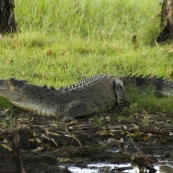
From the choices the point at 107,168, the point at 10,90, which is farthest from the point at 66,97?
the point at 107,168

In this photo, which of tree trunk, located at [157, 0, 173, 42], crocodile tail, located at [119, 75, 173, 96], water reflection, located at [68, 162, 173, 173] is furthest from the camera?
tree trunk, located at [157, 0, 173, 42]

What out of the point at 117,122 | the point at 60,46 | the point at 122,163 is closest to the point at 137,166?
the point at 122,163

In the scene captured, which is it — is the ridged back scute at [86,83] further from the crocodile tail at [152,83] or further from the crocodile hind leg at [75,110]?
the crocodile tail at [152,83]

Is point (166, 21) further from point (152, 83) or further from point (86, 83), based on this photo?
point (86, 83)

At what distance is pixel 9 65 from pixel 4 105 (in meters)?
2.31

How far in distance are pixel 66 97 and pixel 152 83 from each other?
1.82 m

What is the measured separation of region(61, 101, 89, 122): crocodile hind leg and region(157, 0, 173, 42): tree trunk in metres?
4.59

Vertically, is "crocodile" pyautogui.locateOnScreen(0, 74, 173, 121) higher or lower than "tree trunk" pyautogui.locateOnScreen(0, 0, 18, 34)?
lower

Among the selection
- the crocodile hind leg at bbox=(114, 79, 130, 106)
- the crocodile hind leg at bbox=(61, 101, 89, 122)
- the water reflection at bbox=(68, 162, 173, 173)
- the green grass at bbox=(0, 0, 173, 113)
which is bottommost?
the water reflection at bbox=(68, 162, 173, 173)

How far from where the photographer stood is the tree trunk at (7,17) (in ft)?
37.9

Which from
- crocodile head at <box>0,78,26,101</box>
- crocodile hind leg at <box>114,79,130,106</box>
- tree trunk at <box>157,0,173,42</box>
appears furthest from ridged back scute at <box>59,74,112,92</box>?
tree trunk at <box>157,0,173,42</box>

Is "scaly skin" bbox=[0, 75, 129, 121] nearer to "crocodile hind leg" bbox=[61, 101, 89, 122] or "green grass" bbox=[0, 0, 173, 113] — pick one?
"crocodile hind leg" bbox=[61, 101, 89, 122]

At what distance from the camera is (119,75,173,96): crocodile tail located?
894 cm

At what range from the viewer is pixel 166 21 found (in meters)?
11.9
